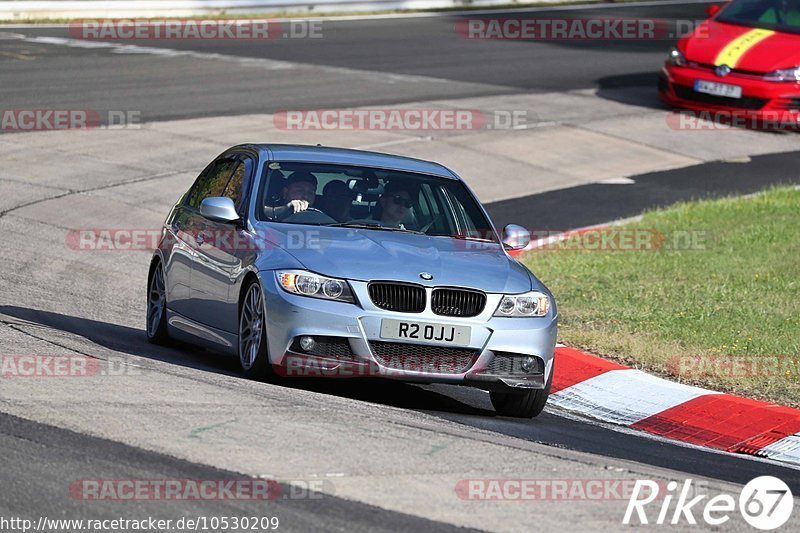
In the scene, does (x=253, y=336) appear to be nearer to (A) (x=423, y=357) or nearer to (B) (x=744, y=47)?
(A) (x=423, y=357)

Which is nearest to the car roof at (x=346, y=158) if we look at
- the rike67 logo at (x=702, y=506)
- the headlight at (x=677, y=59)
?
the rike67 logo at (x=702, y=506)

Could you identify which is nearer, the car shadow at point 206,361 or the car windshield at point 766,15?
the car shadow at point 206,361

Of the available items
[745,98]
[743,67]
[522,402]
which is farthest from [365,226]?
[745,98]

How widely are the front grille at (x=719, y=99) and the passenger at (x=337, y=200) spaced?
44.0 feet

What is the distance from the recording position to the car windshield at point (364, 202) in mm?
9172

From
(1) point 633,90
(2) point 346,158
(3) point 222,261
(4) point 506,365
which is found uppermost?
(2) point 346,158

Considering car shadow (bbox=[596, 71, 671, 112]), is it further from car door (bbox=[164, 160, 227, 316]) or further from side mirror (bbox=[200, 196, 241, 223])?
side mirror (bbox=[200, 196, 241, 223])

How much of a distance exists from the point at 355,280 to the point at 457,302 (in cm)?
59

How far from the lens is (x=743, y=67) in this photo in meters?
21.3

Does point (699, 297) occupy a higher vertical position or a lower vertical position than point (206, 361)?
lower

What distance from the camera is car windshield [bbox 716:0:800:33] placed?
22.6 m

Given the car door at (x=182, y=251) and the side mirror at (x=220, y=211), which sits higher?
the side mirror at (x=220, y=211)

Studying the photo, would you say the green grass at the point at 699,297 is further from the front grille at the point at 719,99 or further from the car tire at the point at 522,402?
the front grille at the point at 719,99

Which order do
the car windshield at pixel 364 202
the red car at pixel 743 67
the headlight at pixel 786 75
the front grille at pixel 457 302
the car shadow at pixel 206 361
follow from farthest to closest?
the red car at pixel 743 67, the headlight at pixel 786 75, the car windshield at pixel 364 202, the car shadow at pixel 206 361, the front grille at pixel 457 302
